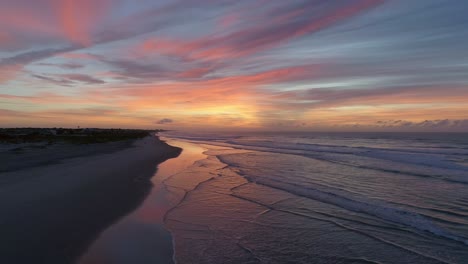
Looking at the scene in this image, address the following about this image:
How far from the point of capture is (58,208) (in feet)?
29.8

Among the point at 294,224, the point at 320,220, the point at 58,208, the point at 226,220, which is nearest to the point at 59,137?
the point at 58,208

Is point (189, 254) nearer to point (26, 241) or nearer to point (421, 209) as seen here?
point (26, 241)

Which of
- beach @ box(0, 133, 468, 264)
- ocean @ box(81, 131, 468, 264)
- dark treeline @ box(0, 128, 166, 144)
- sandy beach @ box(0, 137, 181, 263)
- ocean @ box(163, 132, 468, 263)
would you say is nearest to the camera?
sandy beach @ box(0, 137, 181, 263)

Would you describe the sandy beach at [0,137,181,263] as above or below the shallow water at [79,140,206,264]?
above

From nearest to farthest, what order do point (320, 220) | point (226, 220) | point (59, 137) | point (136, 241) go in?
point (136, 241) → point (226, 220) → point (320, 220) → point (59, 137)

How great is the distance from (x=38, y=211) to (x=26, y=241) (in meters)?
2.55

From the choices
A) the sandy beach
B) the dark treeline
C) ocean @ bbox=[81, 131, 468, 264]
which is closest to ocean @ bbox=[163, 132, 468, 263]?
ocean @ bbox=[81, 131, 468, 264]

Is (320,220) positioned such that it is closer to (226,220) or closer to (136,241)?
(226,220)

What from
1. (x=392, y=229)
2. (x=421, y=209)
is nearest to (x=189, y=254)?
(x=392, y=229)

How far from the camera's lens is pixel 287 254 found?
269 inches

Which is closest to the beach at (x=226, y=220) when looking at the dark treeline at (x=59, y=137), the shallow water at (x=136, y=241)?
the shallow water at (x=136, y=241)

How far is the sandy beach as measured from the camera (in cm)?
613

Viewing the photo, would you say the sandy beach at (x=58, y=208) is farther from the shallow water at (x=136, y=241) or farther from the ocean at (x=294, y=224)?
the ocean at (x=294, y=224)

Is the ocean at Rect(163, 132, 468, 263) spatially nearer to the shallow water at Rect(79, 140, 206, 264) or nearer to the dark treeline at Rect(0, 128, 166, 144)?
the shallow water at Rect(79, 140, 206, 264)
